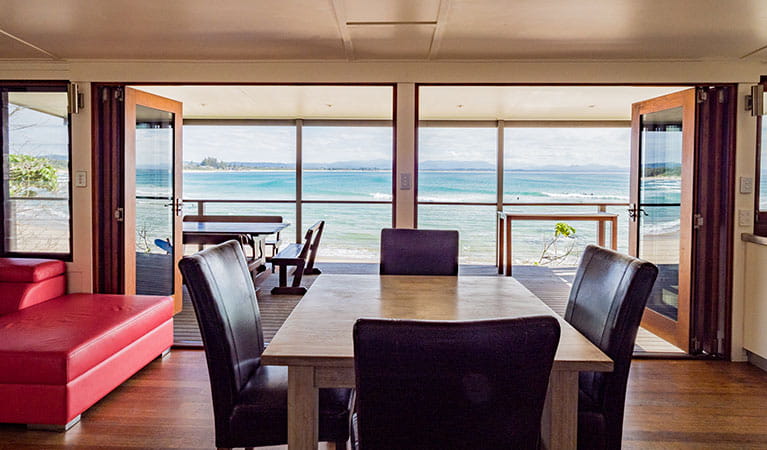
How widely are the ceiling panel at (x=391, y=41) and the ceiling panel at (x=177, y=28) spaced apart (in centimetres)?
14

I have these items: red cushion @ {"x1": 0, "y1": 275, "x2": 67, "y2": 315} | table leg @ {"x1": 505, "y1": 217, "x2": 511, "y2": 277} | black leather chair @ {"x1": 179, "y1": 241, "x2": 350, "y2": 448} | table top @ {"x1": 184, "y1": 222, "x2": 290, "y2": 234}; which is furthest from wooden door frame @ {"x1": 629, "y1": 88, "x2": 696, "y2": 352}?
red cushion @ {"x1": 0, "y1": 275, "x2": 67, "y2": 315}

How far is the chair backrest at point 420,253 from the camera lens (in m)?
2.92

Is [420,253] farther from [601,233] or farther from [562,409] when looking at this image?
[601,233]

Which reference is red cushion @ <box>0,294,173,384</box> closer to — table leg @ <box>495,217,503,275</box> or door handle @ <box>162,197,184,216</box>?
door handle @ <box>162,197,184,216</box>

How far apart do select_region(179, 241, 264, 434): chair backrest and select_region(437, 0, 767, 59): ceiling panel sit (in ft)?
5.41

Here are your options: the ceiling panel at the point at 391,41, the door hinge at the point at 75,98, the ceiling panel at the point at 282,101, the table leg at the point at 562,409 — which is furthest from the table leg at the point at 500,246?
the table leg at the point at 562,409

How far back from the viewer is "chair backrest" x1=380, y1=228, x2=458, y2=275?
2920 mm

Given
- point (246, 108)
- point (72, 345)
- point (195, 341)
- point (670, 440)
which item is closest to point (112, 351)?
point (72, 345)

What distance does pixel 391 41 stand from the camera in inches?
130

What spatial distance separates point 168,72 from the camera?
3.83 meters

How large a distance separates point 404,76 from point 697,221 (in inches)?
89.1

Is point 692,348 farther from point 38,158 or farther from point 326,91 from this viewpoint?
point 38,158

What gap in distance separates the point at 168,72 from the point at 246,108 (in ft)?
10.5

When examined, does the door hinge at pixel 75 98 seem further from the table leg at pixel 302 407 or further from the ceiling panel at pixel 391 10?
the table leg at pixel 302 407
